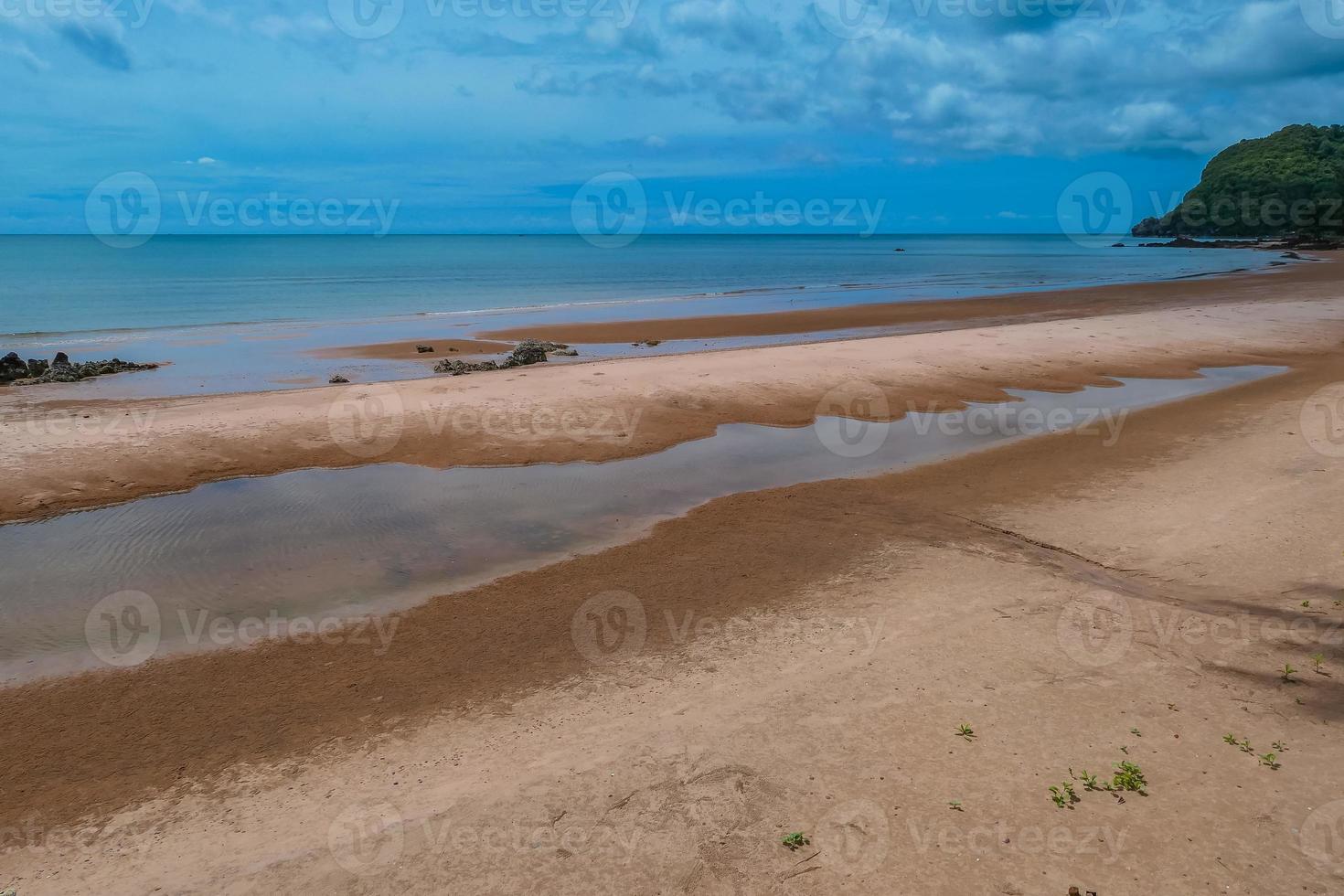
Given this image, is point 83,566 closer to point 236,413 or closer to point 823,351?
point 236,413

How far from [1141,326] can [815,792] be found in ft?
98.3

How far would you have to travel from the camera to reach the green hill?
371 feet

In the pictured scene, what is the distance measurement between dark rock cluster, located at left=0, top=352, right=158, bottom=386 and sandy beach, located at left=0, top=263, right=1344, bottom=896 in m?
11.3

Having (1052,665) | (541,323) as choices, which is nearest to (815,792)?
(1052,665)

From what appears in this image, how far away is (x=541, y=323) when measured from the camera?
37.7 meters
